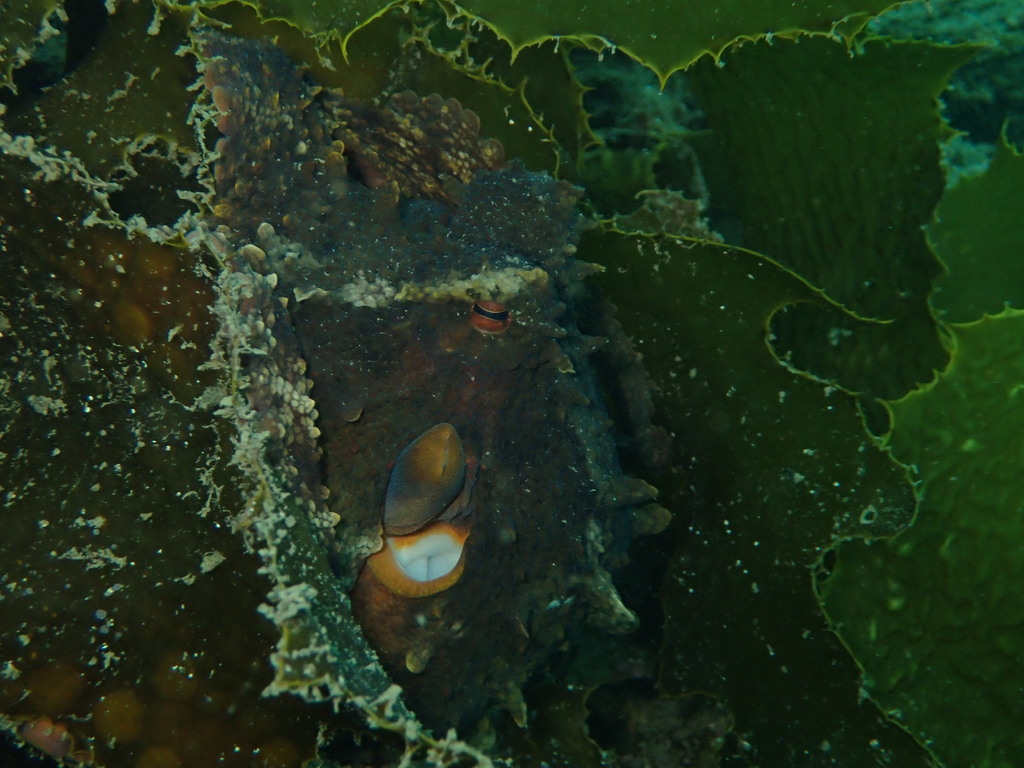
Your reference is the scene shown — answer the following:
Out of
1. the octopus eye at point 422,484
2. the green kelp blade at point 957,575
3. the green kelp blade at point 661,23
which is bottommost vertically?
the green kelp blade at point 957,575

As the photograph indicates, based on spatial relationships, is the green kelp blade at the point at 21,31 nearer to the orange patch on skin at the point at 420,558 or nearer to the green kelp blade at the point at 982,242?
the orange patch on skin at the point at 420,558

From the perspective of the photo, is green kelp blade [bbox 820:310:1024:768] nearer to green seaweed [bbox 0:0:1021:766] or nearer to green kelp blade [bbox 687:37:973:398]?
green seaweed [bbox 0:0:1021:766]

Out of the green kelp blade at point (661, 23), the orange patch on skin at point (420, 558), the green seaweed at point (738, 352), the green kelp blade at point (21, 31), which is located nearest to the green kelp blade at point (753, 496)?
the green seaweed at point (738, 352)

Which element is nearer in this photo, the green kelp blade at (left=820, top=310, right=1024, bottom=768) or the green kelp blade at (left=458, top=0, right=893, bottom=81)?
the green kelp blade at (left=820, top=310, right=1024, bottom=768)

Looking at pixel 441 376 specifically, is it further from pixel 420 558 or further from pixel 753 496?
pixel 753 496

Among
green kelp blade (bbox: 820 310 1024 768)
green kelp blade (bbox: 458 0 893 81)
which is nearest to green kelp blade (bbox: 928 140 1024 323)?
green kelp blade (bbox: 820 310 1024 768)

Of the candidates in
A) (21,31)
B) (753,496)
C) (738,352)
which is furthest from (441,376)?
(21,31)
